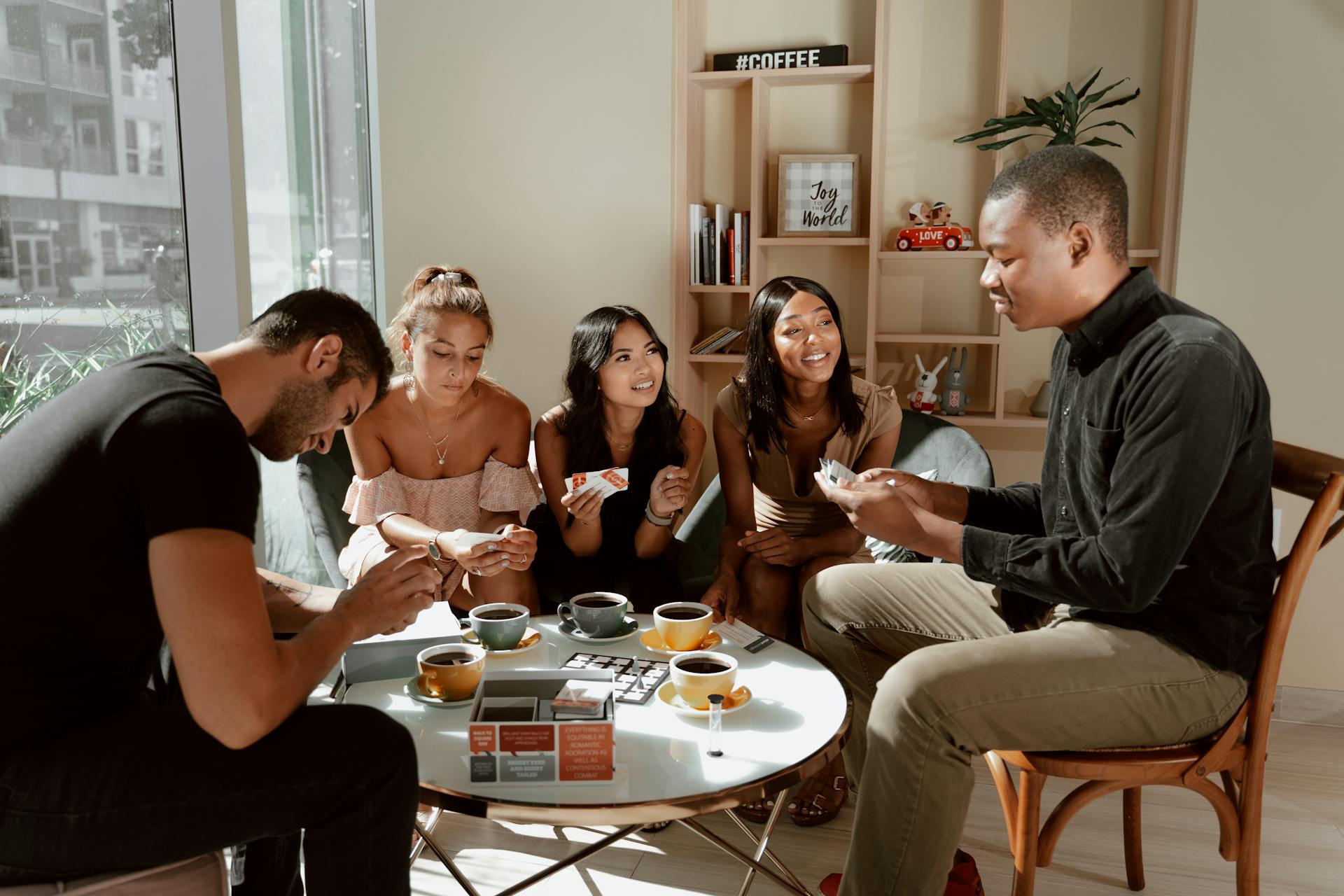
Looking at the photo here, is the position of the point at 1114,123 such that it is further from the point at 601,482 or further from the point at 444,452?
the point at 444,452

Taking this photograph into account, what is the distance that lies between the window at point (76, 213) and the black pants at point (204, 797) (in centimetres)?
156

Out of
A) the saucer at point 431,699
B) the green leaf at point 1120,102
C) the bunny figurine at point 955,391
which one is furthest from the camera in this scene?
the bunny figurine at point 955,391

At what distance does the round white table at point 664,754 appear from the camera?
1.39 m

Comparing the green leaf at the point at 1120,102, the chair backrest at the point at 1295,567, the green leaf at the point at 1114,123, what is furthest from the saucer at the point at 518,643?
the green leaf at the point at 1120,102

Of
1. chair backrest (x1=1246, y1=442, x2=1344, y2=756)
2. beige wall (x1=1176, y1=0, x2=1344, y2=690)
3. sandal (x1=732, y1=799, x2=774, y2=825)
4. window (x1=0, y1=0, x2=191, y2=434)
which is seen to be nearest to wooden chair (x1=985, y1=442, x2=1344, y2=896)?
chair backrest (x1=1246, y1=442, x2=1344, y2=756)

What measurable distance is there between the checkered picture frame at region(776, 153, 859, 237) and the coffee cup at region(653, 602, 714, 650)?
6.74 feet

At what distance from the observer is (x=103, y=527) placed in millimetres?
1255

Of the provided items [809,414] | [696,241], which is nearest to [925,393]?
[809,414]

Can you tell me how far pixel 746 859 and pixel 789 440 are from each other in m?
1.30

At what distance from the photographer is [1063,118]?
326cm

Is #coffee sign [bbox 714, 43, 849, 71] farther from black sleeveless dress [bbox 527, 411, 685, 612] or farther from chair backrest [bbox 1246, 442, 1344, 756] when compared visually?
chair backrest [bbox 1246, 442, 1344, 756]

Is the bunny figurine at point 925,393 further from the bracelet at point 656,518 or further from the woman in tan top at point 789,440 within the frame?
the bracelet at point 656,518

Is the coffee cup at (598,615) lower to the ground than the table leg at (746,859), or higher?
higher

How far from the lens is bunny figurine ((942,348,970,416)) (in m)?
3.53
